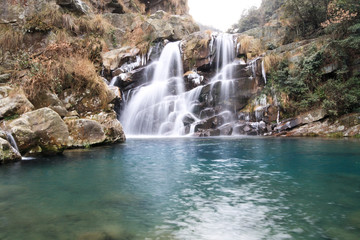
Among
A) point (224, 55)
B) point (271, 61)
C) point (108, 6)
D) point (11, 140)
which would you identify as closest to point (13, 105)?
point (11, 140)

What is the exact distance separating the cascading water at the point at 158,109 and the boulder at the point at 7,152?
10.6 meters

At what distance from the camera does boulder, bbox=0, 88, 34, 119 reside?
8250 millimetres

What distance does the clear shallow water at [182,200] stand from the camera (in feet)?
9.60

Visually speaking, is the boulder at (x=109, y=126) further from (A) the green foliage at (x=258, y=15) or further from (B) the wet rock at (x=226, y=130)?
(A) the green foliage at (x=258, y=15)

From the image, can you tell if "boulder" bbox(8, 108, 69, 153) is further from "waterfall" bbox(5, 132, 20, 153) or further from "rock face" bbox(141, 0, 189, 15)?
"rock face" bbox(141, 0, 189, 15)

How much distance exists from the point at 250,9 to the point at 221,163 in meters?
37.6

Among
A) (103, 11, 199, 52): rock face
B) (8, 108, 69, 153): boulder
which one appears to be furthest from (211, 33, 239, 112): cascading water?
(8, 108, 69, 153): boulder

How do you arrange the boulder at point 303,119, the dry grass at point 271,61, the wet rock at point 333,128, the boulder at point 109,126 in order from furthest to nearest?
the dry grass at point 271,61
the boulder at point 303,119
the wet rock at point 333,128
the boulder at point 109,126

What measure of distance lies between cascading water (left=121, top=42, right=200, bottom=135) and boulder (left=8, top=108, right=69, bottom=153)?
29.8 ft

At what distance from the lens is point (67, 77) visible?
11.9 metres

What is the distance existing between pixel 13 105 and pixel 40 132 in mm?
1679

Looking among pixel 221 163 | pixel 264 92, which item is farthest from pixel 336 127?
pixel 221 163

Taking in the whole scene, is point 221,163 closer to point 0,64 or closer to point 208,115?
point 208,115

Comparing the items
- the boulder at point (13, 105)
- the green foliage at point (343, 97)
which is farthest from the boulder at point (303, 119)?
the boulder at point (13, 105)
